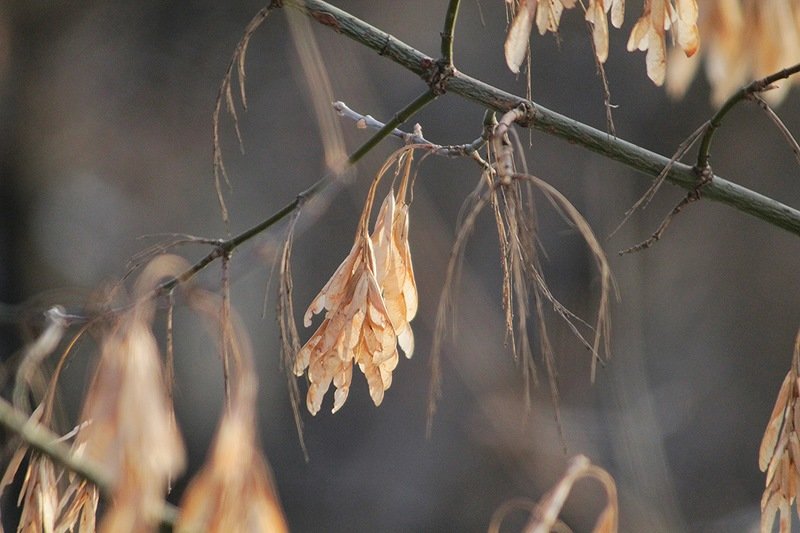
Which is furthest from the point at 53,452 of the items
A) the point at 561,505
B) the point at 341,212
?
the point at 341,212

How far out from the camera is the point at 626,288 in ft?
7.95

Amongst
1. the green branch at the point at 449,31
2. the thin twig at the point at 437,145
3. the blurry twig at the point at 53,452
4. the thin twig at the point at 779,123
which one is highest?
the green branch at the point at 449,31

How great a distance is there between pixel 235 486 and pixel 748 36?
549 millimetres

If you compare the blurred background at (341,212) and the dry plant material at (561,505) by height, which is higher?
the blurred background at (341,212)

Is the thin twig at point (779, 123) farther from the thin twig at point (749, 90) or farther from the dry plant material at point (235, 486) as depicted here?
the dry plant material at point (235, 486)

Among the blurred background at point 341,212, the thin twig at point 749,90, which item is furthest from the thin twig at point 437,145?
the blurred background at point 341,212

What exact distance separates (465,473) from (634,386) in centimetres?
51

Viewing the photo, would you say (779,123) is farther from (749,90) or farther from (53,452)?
(53,452)

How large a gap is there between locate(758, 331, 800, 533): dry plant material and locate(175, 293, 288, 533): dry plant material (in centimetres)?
34

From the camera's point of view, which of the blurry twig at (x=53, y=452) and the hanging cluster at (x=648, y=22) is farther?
the hanging cluster at (x=648, y=22)

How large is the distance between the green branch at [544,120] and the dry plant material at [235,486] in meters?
0.31

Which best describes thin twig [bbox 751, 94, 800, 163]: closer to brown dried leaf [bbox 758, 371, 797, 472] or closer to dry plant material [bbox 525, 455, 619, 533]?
brown dried leaf [bbox 758, 371, 797, 472]

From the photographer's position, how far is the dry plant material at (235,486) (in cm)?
38

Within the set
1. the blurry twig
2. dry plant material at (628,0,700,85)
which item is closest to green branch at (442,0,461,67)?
dry plant material at (628,0,700,85)
